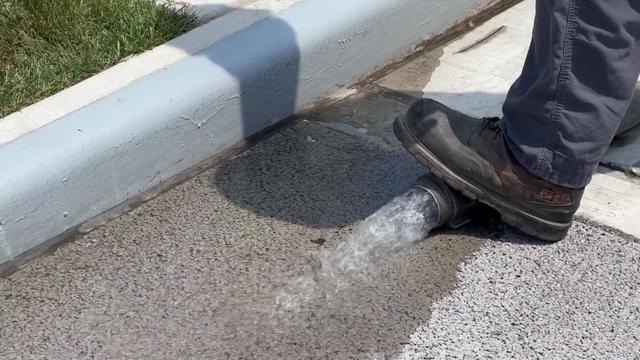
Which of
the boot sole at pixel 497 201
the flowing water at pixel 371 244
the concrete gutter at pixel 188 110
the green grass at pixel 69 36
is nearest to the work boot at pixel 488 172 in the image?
the boot sole at pixel 497 201

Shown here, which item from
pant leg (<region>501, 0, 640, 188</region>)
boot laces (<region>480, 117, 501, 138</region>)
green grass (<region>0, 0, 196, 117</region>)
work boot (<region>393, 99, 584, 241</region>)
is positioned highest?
pant leg (<region>501, 0, 640, 188</region>)

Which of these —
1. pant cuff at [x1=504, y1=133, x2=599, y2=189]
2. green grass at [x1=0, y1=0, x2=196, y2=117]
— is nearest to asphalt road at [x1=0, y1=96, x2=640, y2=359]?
pant cuff at [x1=504, y1=133, x2=599, y2=189]

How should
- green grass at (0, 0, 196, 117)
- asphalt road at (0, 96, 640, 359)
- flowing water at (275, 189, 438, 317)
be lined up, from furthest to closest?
1. green grass at (0, 0, 196, 117)
2. flowing water at (275, 189, 438, 317)
3. asphalt road at (0, 96, 640, 359)

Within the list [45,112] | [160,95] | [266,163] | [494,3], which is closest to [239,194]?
[266,163]

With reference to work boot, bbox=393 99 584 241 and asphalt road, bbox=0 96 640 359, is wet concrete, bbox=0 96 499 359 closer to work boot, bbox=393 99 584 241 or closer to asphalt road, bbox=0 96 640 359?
asphalt road, bbox=0 96 640 359

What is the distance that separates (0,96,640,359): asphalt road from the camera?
2342mm

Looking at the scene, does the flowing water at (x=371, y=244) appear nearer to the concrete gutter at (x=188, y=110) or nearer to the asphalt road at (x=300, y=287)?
the asphalt road at (x=300, y=287)

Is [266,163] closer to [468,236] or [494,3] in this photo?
[468,236]

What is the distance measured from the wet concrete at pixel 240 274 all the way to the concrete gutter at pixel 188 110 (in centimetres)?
9

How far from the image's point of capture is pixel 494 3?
401 centimetres

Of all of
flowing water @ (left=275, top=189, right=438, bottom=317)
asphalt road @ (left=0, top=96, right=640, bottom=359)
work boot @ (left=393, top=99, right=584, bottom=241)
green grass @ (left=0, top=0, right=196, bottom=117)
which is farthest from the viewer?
green grass @ (left=0, top=0, right=196, bottom=117)

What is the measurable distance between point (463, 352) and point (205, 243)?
79 centimetres

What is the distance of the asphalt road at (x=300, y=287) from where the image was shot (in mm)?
2342

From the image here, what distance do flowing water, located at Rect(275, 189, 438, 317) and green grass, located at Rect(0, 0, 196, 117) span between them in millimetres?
1119
